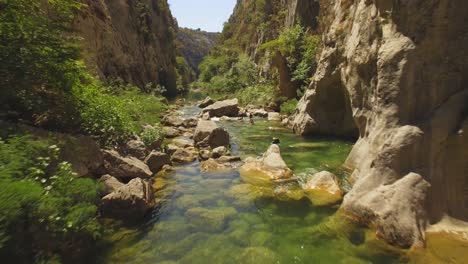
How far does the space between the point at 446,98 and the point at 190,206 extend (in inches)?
263

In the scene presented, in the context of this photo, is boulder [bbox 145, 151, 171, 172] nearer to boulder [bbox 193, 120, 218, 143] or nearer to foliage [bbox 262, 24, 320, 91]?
boulder [bbox 193, 120, 218, 143]

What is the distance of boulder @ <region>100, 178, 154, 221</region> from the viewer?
21.6 ft

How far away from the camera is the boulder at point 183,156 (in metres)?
11.7

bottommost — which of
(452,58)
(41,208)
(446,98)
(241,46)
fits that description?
(41,208)

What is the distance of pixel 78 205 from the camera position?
182 inches

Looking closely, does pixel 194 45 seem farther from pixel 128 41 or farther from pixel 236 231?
pixel 236 231

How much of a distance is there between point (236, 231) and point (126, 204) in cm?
262

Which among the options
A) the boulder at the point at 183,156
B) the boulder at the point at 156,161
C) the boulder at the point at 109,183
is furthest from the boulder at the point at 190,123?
the boulder at the point at 109,183

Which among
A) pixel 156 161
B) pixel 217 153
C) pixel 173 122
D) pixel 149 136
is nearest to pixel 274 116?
pixel 173 122

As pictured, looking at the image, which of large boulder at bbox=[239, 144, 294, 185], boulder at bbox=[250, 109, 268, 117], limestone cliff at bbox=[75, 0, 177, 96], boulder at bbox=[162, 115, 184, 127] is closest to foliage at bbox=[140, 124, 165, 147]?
large boulder at bbox=[239, 144, 294, 185]

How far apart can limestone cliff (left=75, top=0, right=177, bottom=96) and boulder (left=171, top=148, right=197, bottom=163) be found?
6232mm

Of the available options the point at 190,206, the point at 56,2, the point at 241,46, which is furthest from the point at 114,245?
the point at 241,46

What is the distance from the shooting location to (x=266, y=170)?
32.9 feet

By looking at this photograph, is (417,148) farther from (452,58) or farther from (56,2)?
(56,2)
